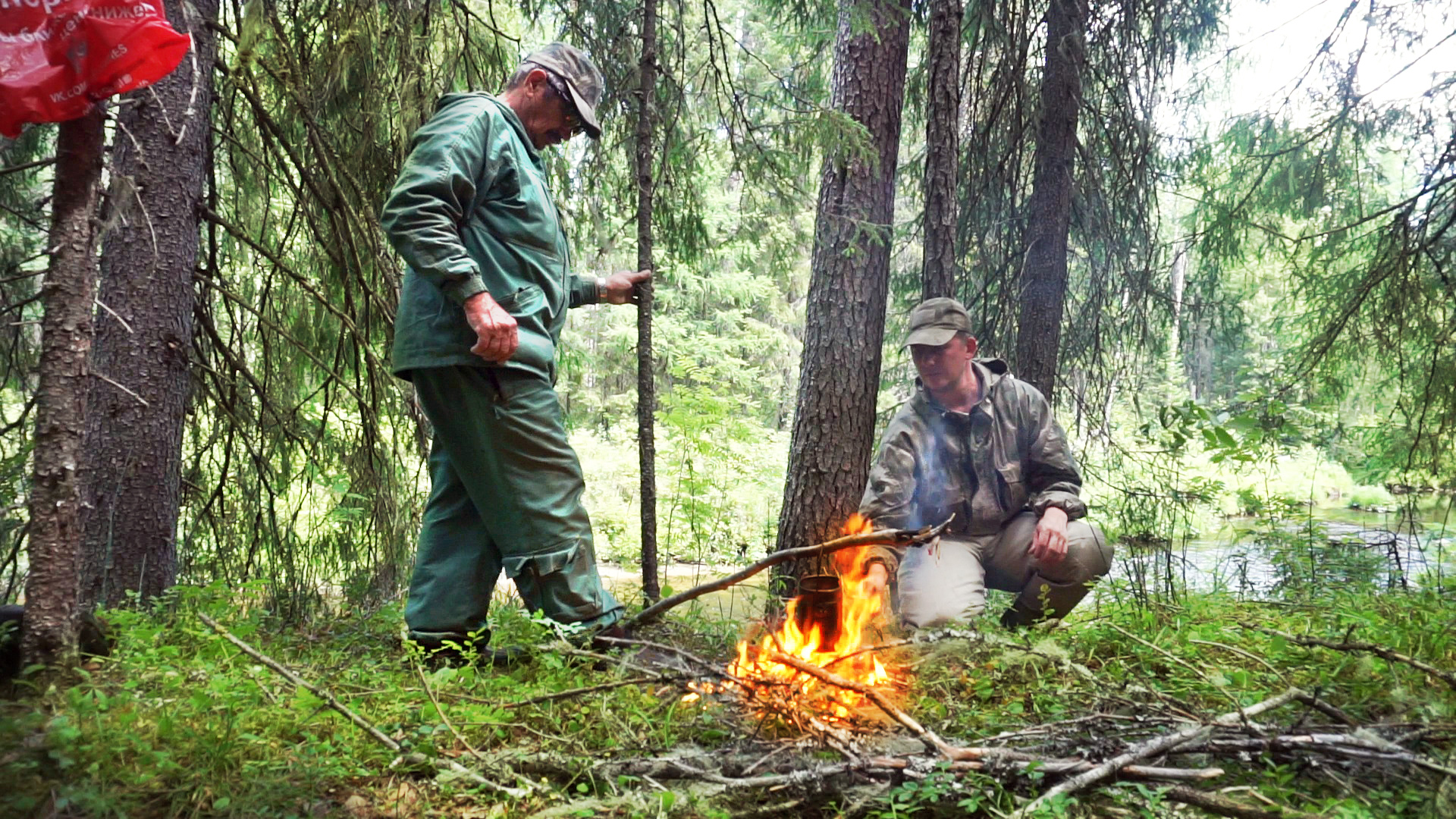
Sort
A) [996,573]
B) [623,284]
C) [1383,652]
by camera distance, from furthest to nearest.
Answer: [996,573], [623,284], [1383,652]

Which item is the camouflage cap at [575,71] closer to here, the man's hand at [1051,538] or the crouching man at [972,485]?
the crouching man at [972,485]

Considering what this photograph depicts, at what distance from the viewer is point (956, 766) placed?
213 centimetres

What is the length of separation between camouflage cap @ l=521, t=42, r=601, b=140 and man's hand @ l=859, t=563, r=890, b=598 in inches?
87.2

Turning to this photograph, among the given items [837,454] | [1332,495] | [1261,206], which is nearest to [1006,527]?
[837,454]

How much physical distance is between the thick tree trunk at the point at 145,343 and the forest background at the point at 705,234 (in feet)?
0.04

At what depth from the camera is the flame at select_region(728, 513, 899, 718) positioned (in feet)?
8.89

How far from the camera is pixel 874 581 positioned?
3.80 m

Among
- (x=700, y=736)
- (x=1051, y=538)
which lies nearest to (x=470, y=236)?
(x=700, y=736)

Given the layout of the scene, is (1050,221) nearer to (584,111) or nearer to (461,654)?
(584,111)

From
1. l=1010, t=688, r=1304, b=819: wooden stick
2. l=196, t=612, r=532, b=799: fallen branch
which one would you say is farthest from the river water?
l=196, t=612, r=532, b=799: fallen branch

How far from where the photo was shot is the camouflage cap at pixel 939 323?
14.1ft

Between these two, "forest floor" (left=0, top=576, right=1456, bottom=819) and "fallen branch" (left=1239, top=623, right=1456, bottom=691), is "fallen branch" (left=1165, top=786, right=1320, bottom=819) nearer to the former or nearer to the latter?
"forest floor" (left=0, top=576, right=1456, bottom=819)

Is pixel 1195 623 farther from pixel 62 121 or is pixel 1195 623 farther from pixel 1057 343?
pixel 62 121

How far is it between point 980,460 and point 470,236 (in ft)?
8.67
